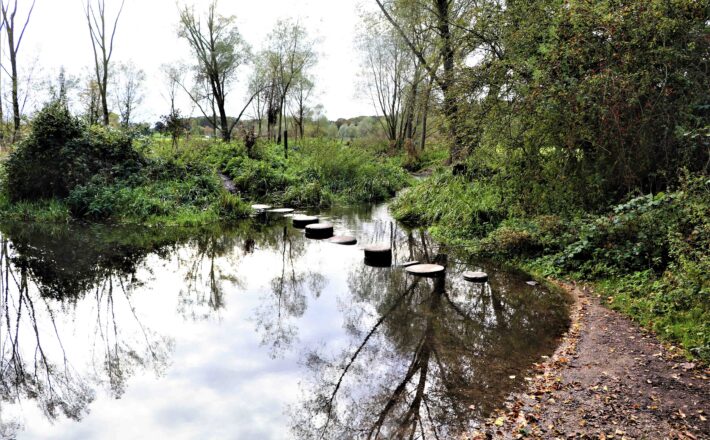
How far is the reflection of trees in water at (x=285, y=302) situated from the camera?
532 centimetres

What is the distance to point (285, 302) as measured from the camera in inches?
259

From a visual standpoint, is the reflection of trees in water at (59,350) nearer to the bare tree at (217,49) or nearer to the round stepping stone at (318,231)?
the round stepping stone at (318,231)

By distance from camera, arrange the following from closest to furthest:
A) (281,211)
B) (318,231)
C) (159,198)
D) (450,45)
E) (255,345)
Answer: (255,345) → (450,45) → (318,231) → (159,198) → (281,211)

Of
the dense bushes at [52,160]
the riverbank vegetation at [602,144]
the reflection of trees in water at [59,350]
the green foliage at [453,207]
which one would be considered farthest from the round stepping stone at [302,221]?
the dense bushes at [52,160]

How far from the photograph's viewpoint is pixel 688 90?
6.73 metres

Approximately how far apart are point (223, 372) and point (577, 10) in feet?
25.7

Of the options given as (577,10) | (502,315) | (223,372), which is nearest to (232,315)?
(223,372)

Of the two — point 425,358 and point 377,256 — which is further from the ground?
point 377,256

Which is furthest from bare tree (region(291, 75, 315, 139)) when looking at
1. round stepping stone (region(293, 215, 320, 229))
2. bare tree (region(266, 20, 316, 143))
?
round stepping stone (region(293, 215, 320, 229))

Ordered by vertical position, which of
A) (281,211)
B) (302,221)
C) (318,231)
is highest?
(281,211)

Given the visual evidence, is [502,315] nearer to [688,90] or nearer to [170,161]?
[688,90]

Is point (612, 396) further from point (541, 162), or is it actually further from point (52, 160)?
point (52, 160)

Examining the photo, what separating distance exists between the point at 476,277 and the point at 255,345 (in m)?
3.97

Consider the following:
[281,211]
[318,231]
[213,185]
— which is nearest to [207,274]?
[318,231]
